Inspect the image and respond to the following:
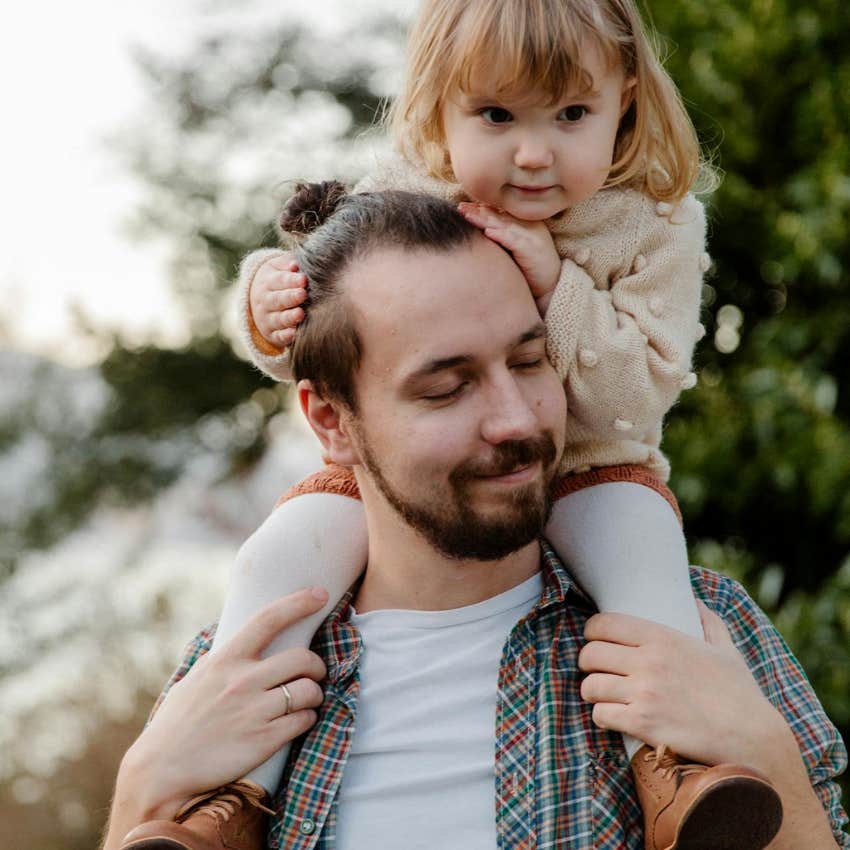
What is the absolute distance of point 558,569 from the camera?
2.21 metres

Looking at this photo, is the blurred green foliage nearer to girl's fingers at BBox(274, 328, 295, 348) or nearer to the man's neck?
the man's neck

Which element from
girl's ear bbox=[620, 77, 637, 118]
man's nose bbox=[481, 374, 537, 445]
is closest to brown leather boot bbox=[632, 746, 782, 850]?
man's nose bbox=[481, 374, 537, 445]

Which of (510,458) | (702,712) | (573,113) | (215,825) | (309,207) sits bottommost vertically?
(215,825)

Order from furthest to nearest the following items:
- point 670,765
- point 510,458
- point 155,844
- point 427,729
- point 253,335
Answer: point 253,335 → point 427,729 → point 510,458 → point 670,765 → point 155,844

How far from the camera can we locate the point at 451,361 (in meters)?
2.00

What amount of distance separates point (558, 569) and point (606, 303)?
50cm

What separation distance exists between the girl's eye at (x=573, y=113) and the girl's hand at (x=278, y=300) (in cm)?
58

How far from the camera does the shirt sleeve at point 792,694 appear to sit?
208 cm

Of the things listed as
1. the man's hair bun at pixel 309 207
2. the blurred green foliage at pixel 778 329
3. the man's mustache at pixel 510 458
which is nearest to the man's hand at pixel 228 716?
the man's mustache at pixel 510 458

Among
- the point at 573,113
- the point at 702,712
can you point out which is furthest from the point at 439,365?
the point at 702,712

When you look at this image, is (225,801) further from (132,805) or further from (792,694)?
(792,694)

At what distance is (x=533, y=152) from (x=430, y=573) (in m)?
0.78

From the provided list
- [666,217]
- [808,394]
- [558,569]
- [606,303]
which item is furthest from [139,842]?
[808,394]

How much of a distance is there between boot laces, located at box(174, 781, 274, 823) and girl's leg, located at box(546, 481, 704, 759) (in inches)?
24.5
